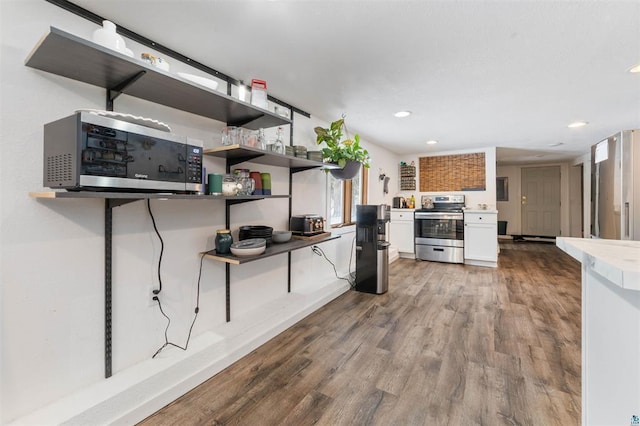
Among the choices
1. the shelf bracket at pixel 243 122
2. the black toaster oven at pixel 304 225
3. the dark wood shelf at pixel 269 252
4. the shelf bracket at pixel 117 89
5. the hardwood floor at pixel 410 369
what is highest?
the shelf bracket at pixel 243 122

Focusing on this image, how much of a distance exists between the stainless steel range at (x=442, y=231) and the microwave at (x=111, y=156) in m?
4.38

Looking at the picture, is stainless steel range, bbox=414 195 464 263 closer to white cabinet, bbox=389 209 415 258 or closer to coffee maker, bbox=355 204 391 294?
white cabinet, bbox=389 209 415 258

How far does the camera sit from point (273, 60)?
1814 millimetres

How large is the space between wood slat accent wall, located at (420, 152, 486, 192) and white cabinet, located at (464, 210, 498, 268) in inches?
31.1

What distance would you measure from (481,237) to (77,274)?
16.4ft

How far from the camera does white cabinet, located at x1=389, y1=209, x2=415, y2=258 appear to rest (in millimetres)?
5059

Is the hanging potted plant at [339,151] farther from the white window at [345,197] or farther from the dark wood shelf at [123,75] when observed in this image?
the dark wood shelf at [123,75]

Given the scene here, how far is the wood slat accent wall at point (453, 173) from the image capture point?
16.4ft

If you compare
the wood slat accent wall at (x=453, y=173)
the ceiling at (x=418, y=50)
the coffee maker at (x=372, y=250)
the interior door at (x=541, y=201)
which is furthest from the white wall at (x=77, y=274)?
the interior door at (x=541, y=201)

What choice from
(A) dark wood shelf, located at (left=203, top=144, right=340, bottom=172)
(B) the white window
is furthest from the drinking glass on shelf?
(B) the white window

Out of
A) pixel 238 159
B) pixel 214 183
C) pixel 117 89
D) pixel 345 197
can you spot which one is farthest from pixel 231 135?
pixel 345 197

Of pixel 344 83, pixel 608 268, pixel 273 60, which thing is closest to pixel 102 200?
pixel 273 60

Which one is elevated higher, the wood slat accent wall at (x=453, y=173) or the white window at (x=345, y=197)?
the wood slat accent wall at (x=453, y=173)

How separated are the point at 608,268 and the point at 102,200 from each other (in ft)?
6.46
